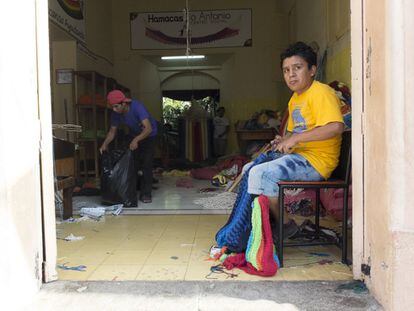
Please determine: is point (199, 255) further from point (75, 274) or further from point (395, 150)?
point (395, 150)

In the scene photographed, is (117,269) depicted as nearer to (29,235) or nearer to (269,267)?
(29,235)

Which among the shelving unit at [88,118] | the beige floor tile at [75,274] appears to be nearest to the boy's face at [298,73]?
the beige floor tile at [75,274]

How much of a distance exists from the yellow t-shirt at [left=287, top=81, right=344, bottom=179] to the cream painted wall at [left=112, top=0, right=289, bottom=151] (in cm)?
764

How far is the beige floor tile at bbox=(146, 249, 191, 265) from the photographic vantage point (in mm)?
2809

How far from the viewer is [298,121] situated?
2883mm

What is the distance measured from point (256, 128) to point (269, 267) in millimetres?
6358

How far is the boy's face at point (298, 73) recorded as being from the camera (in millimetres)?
2771

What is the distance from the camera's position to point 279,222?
2627mm

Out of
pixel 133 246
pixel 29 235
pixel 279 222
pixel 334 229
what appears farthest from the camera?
pixel 334 229

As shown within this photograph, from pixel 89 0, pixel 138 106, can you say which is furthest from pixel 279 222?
pixel 89 0

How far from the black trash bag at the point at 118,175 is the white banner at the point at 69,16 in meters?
3.58

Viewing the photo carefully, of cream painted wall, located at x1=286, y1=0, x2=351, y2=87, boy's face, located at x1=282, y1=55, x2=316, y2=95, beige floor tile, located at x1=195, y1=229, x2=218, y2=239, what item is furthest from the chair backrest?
cream painted wall, located at x1=286, y1=0, x2=351, y2=87

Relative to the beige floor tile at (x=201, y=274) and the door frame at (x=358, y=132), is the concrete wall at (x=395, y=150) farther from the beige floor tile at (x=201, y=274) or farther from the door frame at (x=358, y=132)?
the beige floor tile at (x=201, y=274)

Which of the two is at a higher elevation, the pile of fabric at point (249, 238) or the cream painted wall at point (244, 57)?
the cream painted wall at point (244, 57)
